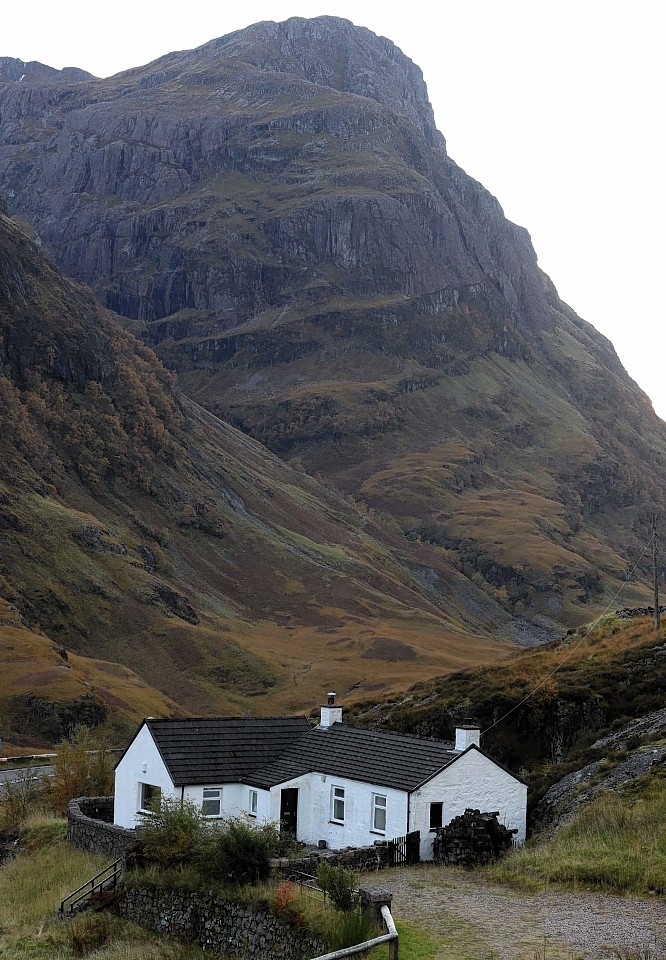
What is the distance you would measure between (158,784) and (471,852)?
997 cm

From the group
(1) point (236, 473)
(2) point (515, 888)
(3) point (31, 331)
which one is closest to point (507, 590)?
(1) point (236, 473)

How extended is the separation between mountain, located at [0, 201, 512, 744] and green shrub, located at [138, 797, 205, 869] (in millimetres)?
47367

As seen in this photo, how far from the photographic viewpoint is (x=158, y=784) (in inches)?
1254

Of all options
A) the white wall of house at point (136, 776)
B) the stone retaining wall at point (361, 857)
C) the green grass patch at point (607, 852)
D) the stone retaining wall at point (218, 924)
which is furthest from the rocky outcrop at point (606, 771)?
the white wall of house at point (136, 776)

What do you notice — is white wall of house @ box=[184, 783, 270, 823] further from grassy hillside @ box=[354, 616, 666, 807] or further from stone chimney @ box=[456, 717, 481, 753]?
grassy hillside @ box=[354, 616, 666, 807]

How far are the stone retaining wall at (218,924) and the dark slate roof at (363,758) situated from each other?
7093 millimetres

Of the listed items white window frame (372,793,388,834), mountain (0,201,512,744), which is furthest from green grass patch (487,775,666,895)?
mountain (0,201,512,744)

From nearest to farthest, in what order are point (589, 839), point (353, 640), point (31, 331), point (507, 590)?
1. point (589, 839)
2. point (353, 640)
3. point (31, 331)
4. point (507, 590)

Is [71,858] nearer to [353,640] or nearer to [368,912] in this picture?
[368,912]

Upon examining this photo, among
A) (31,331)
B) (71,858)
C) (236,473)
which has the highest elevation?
(31,331)

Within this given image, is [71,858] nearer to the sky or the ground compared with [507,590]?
nearer to the ground

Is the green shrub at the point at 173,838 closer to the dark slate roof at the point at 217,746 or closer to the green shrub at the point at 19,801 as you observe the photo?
the dark slate roof at the point at 217,746

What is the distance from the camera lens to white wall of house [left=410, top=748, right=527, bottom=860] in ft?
92.7

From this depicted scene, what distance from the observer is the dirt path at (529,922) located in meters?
17.7
